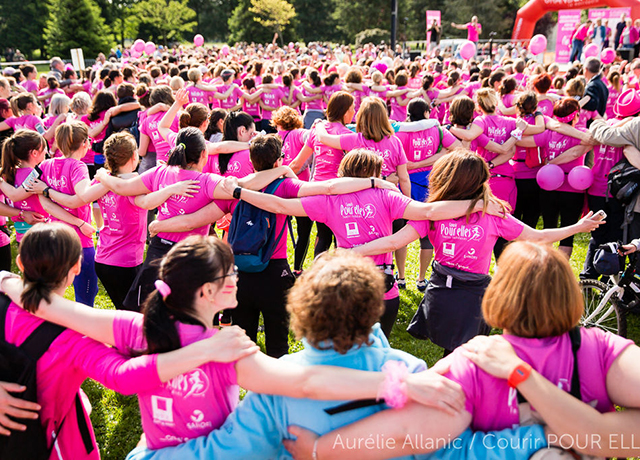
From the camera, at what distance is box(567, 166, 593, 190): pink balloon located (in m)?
5.36

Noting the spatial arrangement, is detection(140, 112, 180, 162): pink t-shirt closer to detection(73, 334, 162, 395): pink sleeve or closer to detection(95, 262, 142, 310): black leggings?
detection(95, 262, 142, 310): black leggings

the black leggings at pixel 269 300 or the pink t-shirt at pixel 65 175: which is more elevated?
the pink t-shirt at pixel 65 175

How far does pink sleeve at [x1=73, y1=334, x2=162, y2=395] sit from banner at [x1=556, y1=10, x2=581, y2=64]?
2789 cm

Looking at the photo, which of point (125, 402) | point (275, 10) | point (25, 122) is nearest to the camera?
point (125, 402)

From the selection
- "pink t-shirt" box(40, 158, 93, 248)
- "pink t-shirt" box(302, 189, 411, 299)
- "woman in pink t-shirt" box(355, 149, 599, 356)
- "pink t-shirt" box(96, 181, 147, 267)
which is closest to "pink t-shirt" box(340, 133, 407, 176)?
"pink t-shirt" box(302, 189, 411, 299)

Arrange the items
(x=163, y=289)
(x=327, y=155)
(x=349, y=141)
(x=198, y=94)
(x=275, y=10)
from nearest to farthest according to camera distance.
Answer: (x=163, y=289) < (x=349, y=141) < (x=327, y=155) < (x=198, y=94) < (x=275, y=10)

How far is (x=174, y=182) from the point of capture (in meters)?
3.83

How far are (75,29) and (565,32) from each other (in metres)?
33.6

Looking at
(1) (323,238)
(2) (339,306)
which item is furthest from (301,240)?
(2) (339,306)

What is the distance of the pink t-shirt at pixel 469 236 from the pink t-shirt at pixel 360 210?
9.9 inches

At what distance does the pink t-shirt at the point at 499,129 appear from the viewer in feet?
20.0

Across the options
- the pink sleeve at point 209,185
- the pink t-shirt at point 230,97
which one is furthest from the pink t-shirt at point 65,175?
the pink t-shirt at point 230,97

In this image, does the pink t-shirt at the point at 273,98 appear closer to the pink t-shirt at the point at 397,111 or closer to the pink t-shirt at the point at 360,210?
the pink t-shirt at the point at 397,111

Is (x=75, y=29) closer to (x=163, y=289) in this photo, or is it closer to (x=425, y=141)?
(x=425, y=141)
